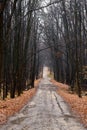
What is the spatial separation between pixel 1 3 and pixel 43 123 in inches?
267

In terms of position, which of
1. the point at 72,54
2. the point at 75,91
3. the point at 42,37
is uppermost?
the point at 42,37

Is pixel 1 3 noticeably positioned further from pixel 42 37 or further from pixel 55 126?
pixel 42 37

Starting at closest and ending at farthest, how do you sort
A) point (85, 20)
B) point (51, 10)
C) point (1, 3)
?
point (1, 3) → point (85, 20) → point (51, 10)

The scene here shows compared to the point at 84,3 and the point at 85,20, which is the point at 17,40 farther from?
the point at 85,20

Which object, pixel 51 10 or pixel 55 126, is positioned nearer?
pixel 55 126

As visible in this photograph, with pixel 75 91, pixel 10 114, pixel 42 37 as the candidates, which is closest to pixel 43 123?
pixel 10 114

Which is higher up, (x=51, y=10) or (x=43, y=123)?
(x=51, y=10)

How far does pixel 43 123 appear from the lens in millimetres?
12828

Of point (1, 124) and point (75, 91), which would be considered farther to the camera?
point (75, 91)

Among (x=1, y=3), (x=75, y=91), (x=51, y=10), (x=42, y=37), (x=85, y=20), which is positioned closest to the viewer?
(x=1, y=3)

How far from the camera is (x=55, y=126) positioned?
12180 millimetres

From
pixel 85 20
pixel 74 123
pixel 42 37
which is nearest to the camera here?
pixel 74 123

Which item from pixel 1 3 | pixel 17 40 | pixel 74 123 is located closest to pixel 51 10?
pixel 17 40

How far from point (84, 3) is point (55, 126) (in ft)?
98.9
